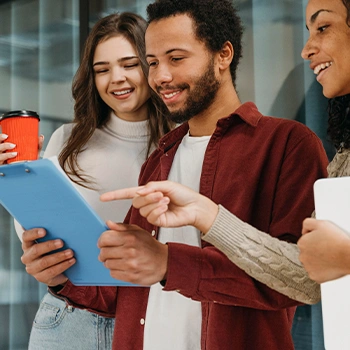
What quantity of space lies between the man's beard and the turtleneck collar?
17.6 inches

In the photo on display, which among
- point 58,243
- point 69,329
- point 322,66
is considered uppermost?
point 322,66

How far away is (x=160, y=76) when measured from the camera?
162 cm

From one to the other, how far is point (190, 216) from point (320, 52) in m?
0.43

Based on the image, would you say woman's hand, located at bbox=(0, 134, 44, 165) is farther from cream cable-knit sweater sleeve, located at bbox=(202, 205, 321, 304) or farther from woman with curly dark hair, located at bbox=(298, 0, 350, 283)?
woman with curly dark hair, located at bbox=(298, 0, 350, 283)

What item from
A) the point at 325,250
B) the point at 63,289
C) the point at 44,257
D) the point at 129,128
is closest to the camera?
the point at 325,250

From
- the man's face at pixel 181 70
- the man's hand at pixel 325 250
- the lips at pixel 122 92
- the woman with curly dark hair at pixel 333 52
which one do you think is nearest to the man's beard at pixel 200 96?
the man's face at pixel 181 70

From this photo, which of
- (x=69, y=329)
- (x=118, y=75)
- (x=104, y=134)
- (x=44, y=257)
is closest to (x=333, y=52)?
(x=44, y=257)

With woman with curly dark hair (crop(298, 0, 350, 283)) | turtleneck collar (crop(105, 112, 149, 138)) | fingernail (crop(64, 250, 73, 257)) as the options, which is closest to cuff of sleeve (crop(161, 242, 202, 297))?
fingernail (crop(64, 250, 73, 257))

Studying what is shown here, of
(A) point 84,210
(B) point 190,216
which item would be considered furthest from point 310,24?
(A) point 84,210

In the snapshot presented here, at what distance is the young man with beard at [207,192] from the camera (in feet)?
4.43

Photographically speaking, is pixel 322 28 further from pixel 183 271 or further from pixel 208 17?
pixel 183 271

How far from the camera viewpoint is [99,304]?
170 centimetres

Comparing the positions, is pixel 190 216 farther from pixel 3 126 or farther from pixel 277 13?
pixel 277 13

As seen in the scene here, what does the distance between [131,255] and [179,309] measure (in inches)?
11.2
